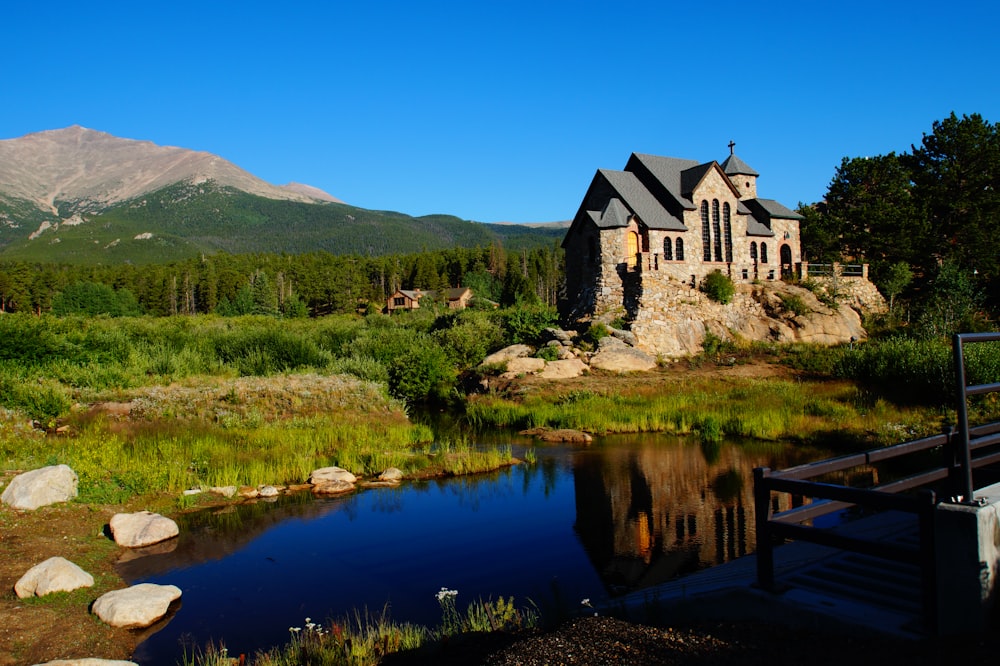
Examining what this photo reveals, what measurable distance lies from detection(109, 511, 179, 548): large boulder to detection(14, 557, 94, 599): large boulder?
244 centimetres

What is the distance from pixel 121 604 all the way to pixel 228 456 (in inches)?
374

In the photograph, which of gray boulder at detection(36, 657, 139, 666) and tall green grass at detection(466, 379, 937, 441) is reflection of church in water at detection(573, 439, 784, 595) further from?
gray boulder at detection(36, 657, 139, 666)

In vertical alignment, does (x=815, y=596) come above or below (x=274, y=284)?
below

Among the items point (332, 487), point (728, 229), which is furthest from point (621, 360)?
point (332, 487)

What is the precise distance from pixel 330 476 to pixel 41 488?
652 cm

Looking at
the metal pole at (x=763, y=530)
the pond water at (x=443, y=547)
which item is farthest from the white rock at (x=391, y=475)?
the metal pole at (x=763, y=530)

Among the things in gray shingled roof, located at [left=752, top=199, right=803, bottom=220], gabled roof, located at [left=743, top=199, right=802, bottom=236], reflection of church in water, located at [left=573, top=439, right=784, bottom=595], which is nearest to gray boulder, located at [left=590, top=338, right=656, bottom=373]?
reflection of church in water, located at [left=573, top=439, right=784, bottom=595]

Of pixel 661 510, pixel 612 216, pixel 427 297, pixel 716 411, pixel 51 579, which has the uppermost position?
pixel 612 216

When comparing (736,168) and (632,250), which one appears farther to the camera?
(736,168)

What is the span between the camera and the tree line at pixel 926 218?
46.3m

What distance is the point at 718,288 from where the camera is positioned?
1667 inches

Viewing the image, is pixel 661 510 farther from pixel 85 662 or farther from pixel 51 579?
pixel 51 579

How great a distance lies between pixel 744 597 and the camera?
684cm

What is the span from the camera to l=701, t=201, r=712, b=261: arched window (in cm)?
4425
